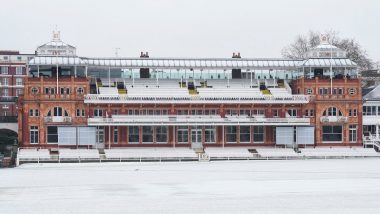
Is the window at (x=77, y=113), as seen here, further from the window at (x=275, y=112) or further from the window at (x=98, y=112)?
the window at (x=275, y=112)

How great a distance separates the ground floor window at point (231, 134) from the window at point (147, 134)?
7.73 m

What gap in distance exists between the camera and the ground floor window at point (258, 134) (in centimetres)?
8138

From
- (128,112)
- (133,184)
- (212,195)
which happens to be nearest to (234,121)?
(128,112)

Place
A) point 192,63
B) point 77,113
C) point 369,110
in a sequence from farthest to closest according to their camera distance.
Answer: point 369,110, point 192,63, point 77,113

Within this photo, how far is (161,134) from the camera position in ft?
263

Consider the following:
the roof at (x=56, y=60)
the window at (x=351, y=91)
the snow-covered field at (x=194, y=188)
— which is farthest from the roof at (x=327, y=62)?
the roof at (x=56, y=60)

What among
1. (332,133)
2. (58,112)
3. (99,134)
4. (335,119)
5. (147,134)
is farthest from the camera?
(332,133)

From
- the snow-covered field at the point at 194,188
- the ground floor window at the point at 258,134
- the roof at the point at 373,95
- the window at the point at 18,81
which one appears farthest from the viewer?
the window at the point at 18,81

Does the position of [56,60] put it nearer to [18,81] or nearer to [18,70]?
[18,81]

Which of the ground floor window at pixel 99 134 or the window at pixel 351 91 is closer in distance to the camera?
the ground floor window at pixel 99 134

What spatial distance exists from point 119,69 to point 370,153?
1063 inches

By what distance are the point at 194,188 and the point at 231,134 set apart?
3324 cm

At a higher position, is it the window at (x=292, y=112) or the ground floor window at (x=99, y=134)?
the window at (x=292, y=112)

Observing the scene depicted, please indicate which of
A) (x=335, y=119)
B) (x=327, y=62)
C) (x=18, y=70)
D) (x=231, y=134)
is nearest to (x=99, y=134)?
(x=231, y=134)
